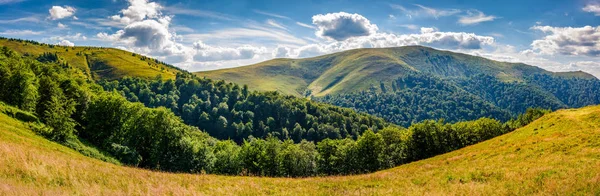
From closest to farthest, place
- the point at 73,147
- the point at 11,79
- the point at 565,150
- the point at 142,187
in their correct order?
1. the point at 142,187
2. the point at 565,150
3. the point at 73,147
4. the point at 11,79

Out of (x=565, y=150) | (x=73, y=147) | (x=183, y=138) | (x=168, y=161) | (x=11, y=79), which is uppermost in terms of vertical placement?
(x=11, y=79)

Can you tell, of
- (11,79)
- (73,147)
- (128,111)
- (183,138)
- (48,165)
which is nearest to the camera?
(48,165)

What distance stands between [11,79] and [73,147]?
Result: 34.9 metres

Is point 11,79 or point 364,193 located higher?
point 11,79

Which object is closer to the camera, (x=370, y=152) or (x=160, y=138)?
(x=160, y=138)

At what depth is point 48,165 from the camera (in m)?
15.6

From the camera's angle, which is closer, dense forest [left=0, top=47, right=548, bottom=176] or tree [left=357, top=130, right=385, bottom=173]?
dense forest [left=0, top=47, right=548, bottom=176]

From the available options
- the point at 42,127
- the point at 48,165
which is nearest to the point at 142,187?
the point at 48,165

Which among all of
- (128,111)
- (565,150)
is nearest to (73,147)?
(128,111)

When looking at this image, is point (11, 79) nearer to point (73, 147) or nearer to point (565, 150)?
point (73, 147)

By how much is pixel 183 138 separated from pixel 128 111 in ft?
47.9

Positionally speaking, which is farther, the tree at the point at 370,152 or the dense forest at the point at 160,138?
the tree at the point at 370,152

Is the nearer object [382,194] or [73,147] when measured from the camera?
[382,194]

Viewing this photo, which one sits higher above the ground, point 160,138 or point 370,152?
point 160,138
